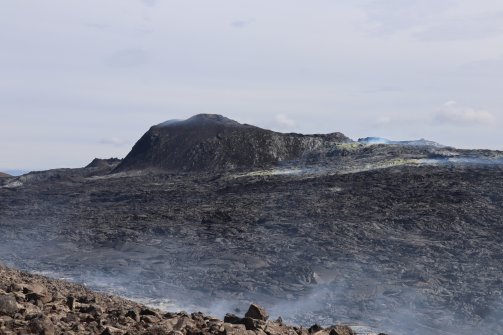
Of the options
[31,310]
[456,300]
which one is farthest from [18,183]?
[31,310]

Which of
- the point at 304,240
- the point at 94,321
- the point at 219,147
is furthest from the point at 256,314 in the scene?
the point at 219,147

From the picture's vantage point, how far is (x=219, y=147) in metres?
58.2

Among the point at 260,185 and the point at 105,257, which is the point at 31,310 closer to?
the point at 105,257

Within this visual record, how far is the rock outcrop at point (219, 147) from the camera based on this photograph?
185ft

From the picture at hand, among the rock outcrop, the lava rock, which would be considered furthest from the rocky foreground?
the rock outcrop

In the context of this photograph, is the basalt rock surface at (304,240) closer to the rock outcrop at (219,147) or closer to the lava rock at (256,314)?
the lava rock at (256,314)

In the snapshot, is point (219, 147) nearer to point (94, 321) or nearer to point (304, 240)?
point (304, 240)

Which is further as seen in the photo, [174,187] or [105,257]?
[174,187]

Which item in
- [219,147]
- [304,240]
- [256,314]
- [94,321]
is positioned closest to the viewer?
[94,321]

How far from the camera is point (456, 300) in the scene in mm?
19172

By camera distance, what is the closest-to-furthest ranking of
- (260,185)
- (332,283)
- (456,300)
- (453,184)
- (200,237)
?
(456,300)
(332,283)
(200,237)
(453,184)
(260,185)

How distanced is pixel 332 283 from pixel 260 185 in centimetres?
1782

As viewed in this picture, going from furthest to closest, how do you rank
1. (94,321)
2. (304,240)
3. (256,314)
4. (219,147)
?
1. (219,147)
2. (304,240)
3. (256,314)
4. (94,321)

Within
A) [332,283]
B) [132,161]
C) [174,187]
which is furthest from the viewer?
[132,161]
